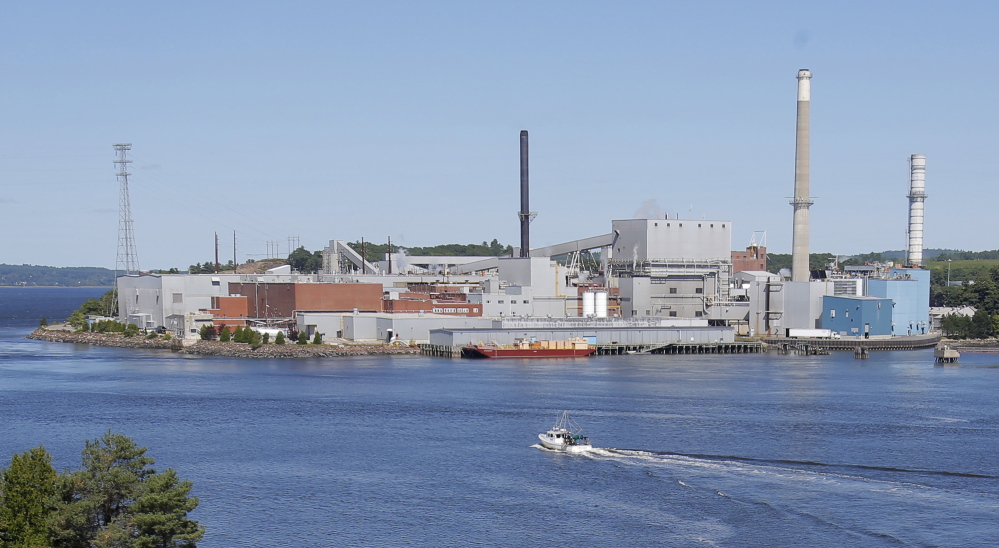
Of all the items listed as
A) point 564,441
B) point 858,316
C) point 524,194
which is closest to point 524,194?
point 524,194

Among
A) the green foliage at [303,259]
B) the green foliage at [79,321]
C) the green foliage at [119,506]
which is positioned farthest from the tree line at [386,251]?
the green foliage at [119,506]

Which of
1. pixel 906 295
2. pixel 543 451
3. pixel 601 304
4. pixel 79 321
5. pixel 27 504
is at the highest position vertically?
pixel 906 295

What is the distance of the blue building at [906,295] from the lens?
59.3 metres

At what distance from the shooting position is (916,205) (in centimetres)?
7288

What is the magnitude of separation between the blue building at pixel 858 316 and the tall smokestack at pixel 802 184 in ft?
14.1

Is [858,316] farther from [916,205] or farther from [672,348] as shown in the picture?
[916,205]

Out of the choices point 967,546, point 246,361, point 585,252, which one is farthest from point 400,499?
point 585,252

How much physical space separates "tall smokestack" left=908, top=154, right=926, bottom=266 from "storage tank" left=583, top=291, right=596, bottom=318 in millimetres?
Answer: 27226

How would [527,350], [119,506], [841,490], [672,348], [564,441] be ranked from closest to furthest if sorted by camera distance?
[119,506] < [841,490] < [564,441] < [527,350] < [672,348]

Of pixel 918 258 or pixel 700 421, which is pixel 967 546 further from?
pixel 918 258

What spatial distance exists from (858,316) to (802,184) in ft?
30.0

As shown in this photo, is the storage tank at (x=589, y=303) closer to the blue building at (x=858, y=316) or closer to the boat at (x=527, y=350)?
the boat at (x=527, y=350)

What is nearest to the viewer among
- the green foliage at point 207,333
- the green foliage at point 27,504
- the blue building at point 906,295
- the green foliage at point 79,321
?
the green foliage at point 27,504

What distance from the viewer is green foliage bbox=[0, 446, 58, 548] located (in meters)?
13.9
